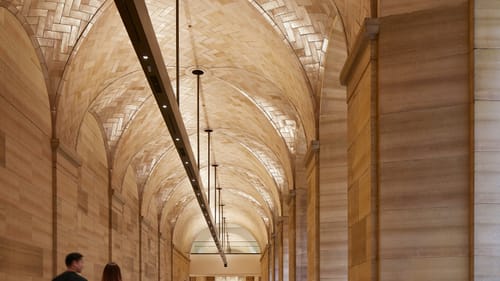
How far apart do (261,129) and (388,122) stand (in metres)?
12.7

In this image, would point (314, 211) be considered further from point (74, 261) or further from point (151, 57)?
point (151, 57)

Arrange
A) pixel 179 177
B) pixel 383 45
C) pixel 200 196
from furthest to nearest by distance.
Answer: pixel 179 177
pixel 200 196
pixel 383 45

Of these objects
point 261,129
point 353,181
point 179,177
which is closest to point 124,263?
point 261,129

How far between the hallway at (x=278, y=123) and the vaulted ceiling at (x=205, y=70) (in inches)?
1.8

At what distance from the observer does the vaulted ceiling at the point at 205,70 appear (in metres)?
10.7

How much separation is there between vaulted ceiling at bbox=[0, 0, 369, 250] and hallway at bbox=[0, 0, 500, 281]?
0.05m

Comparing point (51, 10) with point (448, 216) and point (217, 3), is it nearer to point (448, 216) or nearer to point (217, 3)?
point (217, 3)

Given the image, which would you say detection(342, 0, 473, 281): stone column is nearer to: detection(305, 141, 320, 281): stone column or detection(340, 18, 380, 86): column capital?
detection(340, 18, 380, 86): column capital

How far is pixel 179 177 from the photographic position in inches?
1099

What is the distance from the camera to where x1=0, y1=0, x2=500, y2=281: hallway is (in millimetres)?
6004

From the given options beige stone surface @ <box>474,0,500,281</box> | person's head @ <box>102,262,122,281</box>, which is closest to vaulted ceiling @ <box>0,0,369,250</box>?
beige stone surface @ <box>474,0,500,281</box>

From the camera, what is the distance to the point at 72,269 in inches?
245

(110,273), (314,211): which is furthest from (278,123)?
(110,273)

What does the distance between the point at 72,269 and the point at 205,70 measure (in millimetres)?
9853
